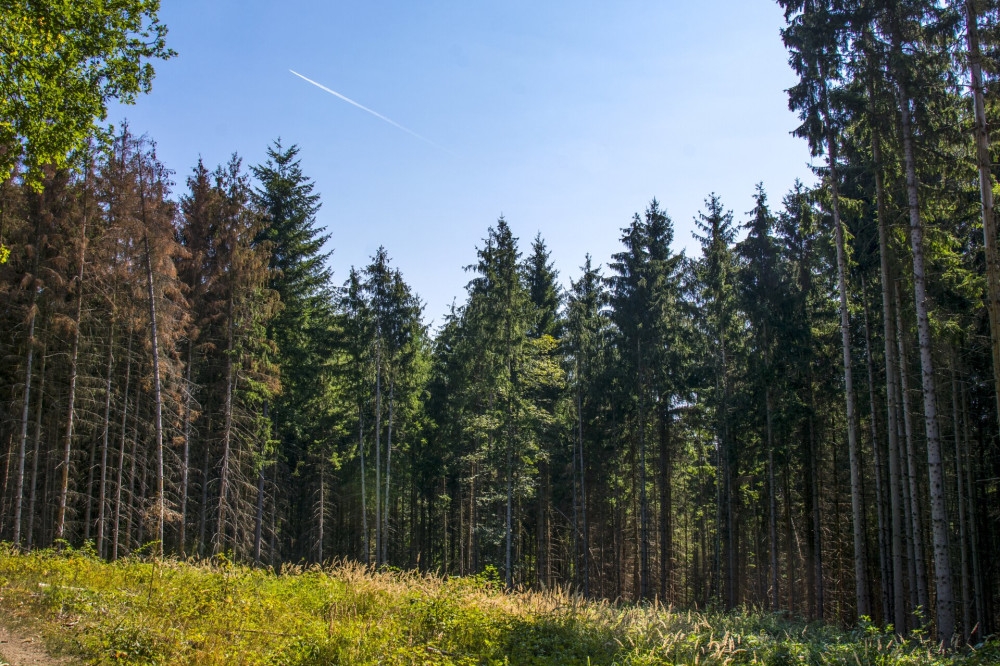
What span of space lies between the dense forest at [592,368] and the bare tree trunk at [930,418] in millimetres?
71

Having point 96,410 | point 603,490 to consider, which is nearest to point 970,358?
point 603,490

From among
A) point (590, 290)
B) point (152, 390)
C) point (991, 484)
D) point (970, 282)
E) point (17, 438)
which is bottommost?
point (991, 484)

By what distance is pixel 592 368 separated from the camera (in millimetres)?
28172

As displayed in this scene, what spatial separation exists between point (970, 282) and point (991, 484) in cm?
996

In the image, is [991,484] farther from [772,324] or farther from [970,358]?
[772,324]

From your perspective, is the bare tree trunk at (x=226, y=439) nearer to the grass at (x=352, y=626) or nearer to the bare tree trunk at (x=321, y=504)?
the bare tree trunk at (x=321, y=504)

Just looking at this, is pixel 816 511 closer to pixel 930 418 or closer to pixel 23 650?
pixel 930 418

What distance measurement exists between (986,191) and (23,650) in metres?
14.7

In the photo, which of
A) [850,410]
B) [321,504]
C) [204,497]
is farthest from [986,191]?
[321,504]

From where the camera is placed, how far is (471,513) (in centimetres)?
3450

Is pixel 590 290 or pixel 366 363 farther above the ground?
pixel 590 290

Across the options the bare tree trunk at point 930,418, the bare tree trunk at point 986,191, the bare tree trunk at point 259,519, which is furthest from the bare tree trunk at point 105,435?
the bare tree trunk at point 986,191

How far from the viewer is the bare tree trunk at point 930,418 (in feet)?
36.4

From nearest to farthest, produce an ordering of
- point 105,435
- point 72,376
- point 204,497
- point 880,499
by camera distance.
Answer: point 72,376
point 880,499
point 105,435
point 204,497
